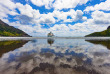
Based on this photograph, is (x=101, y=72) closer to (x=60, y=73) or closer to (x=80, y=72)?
(x=80, y=72)

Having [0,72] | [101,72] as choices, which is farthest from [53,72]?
[0,72]

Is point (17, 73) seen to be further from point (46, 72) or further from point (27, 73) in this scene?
point (46, 72)

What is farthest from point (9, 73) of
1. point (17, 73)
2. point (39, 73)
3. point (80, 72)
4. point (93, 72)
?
point (93, 72)

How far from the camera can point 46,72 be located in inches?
226

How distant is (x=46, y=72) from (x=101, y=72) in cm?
559

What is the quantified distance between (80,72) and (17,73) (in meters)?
6.22

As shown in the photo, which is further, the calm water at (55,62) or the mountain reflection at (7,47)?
the mountain reflection at (7,47)

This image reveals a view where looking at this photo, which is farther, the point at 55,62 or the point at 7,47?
the point at 7,47

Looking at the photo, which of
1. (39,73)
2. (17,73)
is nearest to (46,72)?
(39,73)

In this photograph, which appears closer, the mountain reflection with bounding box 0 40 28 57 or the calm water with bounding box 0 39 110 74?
the calm water with bounding box 0 39 110 74

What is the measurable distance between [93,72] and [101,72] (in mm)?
829

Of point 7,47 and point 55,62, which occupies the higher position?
point 7,47

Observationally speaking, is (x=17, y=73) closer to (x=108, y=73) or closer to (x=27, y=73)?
(x=27, y=73)

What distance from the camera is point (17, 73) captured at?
5582mm
